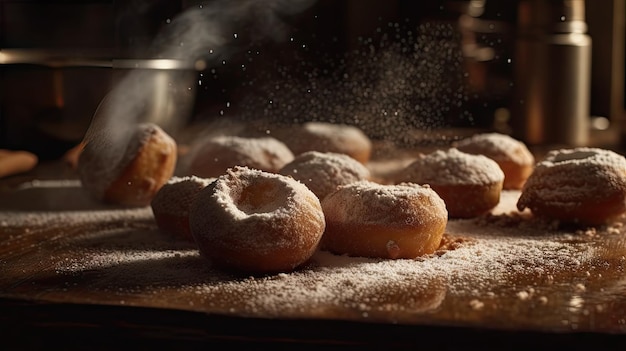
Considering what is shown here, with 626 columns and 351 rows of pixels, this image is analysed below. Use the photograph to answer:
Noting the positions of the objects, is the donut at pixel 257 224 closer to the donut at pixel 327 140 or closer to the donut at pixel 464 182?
the donut at pixel 464 182

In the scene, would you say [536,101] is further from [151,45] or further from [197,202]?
[197,202]

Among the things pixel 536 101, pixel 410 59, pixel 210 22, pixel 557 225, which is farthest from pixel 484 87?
pixel 557 225

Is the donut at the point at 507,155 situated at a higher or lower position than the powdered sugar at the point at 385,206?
lower

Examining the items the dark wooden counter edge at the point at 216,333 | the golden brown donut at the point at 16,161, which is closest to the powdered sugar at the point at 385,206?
the dark wooden counter edge at the point at 216,333

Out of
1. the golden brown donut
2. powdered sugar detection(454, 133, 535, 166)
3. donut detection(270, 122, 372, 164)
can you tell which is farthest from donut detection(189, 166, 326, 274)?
the golden brown donut

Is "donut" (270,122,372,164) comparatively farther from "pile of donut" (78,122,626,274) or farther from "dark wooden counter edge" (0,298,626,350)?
"dark wooden counter edge" (0,298,626,350)

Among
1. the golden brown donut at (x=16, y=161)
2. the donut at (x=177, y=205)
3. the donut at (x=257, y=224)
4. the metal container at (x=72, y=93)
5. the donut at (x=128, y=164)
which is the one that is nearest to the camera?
the donut at (x=257, y=224)
